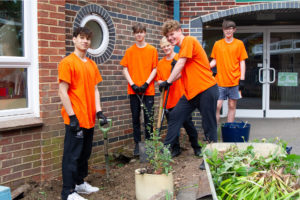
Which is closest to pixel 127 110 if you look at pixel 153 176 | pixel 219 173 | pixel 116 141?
pixel 116 141

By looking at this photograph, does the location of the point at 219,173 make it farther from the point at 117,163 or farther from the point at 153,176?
the point at 117,163

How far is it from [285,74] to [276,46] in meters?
0.78

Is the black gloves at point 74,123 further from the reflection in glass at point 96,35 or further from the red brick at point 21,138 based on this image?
the reflection in glass at point 96,35

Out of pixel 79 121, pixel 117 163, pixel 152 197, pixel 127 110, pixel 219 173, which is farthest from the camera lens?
pixel 127 110

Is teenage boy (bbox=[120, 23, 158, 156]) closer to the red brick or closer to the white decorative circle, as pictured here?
the white decorative circle

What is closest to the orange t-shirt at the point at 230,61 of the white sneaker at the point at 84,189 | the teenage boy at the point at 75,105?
the teenage boy at the point at 75,105

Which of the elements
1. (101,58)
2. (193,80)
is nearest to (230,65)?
(193,80)

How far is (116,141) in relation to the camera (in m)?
6.55

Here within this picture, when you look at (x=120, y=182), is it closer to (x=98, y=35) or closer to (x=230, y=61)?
(x=98, y=35)

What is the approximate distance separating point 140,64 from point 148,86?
381mm

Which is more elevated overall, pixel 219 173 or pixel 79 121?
pixel 79 121

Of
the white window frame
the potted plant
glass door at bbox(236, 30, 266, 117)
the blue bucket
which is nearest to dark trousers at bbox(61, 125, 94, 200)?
the potted plant

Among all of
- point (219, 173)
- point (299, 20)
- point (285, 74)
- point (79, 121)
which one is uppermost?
point (299, 20)

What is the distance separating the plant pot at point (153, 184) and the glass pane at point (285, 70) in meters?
6.87
